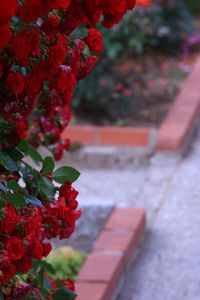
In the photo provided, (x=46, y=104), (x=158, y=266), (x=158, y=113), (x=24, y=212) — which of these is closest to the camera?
(x=24, y=212)

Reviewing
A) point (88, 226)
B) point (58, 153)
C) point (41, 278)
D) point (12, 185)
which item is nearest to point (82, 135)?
point (88, 226)

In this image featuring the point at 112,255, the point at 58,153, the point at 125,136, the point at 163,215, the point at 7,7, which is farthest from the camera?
the point at 125,136

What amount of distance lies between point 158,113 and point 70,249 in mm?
2253

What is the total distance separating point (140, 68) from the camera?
718cm

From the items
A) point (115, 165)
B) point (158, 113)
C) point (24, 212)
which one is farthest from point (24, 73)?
point (158, 113)

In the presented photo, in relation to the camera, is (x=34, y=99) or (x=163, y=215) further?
(x=163, y=215)

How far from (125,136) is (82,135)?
0.86 feet

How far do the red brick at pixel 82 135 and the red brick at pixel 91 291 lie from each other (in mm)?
2250

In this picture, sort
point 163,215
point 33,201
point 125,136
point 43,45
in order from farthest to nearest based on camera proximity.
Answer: point 125,136
point 163,215
point 33,201
point 43,45

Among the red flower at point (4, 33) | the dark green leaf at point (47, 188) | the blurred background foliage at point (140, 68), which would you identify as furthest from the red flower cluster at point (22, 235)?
the blurred background foliage at point (140, 68)

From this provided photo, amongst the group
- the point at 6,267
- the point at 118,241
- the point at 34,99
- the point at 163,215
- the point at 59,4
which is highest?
the point at 163,215

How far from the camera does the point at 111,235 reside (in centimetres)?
399

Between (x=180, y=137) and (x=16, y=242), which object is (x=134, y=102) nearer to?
(x=180, y=137)

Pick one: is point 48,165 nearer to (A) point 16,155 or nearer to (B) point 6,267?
(A) point 16,155
